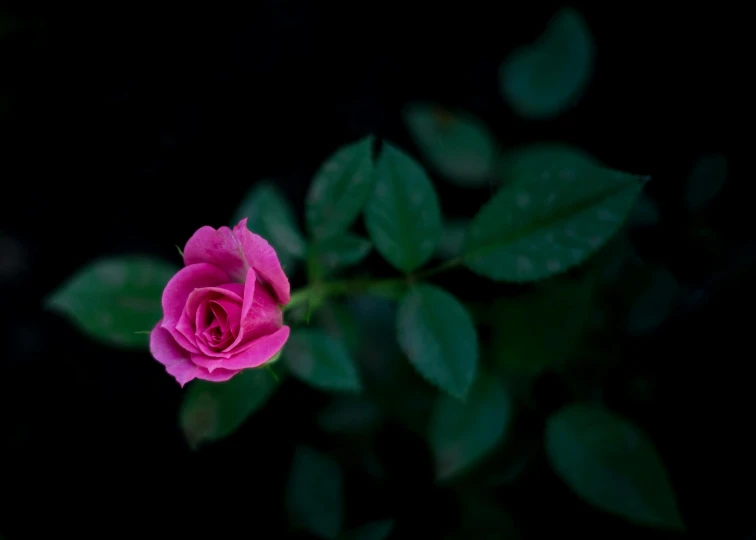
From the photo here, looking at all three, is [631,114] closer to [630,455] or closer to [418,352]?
[630,455]

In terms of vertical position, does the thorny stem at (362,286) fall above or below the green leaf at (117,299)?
below

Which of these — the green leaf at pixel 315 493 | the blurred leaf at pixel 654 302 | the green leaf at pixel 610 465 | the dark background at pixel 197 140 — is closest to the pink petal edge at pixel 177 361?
the green leaf at pixel 315 493

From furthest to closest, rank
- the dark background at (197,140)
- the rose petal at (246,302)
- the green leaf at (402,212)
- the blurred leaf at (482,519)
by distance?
the dark background at (197,140) → the blurred leaf at (482,519) → the green leaf at (402,212) → the rose petal at (246,302)

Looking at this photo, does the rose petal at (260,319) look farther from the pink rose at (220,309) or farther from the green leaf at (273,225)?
the green leaf at (273,225)

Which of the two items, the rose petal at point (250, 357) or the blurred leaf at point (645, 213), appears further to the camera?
the blurred leaf at point (645, 213)

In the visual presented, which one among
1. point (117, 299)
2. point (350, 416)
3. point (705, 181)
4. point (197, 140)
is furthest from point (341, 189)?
point (197, 140)

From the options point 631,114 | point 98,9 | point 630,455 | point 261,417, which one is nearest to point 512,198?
point 630,455

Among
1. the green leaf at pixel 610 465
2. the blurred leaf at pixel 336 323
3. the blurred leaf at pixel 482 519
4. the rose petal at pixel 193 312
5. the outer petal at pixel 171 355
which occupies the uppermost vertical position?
the rose petal at pixel 193 312
